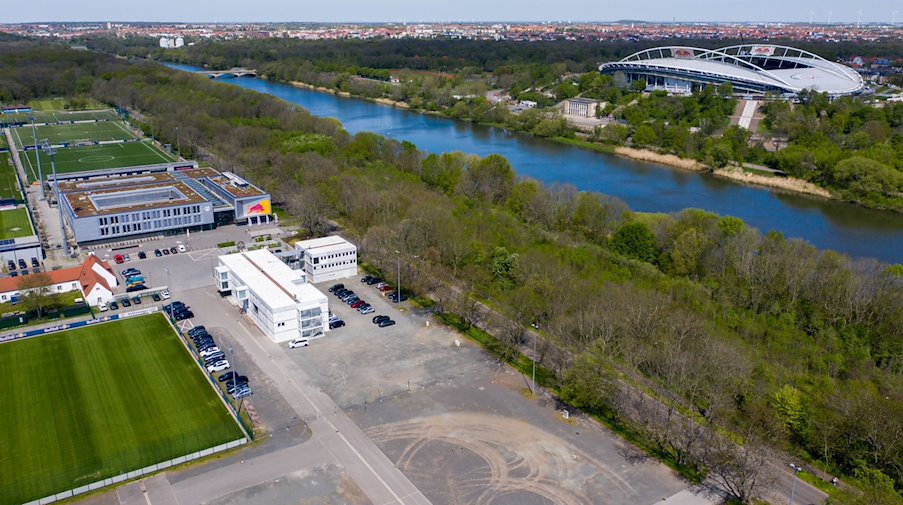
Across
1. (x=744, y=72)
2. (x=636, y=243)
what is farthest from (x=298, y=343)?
(x=744, y=72)

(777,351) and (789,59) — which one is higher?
(789,59)

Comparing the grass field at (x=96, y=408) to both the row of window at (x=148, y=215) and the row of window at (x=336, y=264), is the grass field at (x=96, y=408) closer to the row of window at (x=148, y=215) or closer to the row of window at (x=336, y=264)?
the row of window at (x=336, y=264)

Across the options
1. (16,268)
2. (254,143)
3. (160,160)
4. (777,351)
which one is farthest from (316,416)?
(160,160)

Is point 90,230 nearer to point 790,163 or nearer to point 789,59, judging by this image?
point 790,163

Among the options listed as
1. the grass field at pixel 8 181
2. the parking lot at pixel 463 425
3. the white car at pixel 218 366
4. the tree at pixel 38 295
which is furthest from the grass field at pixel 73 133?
the parking lot at pixel 463 425

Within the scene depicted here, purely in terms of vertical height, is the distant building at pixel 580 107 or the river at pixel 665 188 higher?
the distant building at pixel 580 107

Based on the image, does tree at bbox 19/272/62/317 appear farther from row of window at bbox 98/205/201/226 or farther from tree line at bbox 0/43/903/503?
tree line at bbox 0/43/903/503
